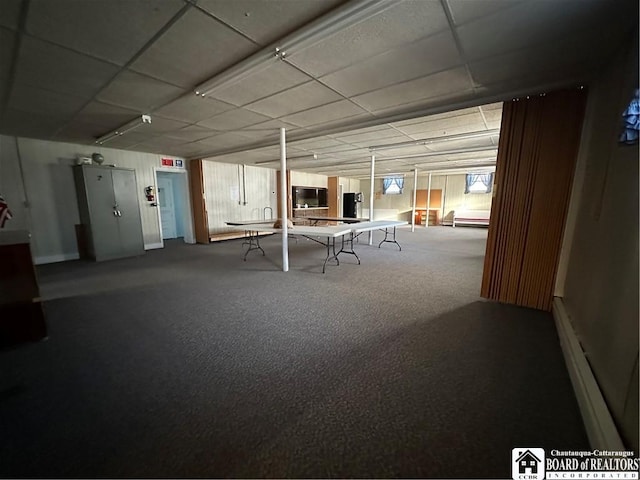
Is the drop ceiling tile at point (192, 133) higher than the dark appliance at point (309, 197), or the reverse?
the drop ceiling tile at point (192, 133)

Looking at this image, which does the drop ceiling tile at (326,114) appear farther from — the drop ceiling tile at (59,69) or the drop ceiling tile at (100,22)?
the drop ceiling tile at (59,69)

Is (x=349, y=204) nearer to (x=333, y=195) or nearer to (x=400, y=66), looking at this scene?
(x=333, y=195)

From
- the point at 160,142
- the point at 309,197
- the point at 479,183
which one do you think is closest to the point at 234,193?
the point at 160,142

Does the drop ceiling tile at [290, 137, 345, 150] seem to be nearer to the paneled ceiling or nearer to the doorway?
the paneled ceiling

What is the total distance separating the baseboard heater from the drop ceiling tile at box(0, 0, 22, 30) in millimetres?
4039

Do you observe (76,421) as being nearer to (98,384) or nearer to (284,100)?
(98,384)

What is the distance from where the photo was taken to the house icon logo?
3.68ft

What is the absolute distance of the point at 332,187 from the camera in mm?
12008

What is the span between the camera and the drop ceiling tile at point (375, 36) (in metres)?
1.58

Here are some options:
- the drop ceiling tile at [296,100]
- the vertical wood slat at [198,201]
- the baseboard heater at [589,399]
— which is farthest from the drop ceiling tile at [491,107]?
the vertical wood slat at [198,201]

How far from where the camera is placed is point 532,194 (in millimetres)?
2750

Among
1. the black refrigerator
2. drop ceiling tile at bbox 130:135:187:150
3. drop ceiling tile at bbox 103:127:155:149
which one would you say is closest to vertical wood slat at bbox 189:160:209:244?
drop ceiling tile at bbox 130:135:187:150

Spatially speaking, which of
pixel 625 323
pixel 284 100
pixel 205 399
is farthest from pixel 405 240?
pixel 205 399

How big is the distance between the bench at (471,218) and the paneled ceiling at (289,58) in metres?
8.09
